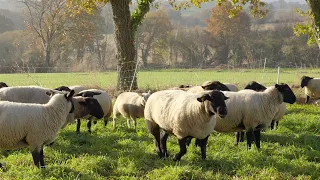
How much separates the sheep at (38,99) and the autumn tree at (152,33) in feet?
139

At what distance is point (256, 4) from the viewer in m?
14.5

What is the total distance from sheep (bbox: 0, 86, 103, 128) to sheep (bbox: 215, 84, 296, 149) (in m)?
2.57

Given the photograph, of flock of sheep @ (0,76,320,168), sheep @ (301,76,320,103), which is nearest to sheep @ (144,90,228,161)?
flock of sheep @ (0,76,320,168)

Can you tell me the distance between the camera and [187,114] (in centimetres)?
566

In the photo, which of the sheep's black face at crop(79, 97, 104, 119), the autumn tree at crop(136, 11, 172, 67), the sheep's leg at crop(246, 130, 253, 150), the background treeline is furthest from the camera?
the autumn tree at crop(136, 11, 172, 67)

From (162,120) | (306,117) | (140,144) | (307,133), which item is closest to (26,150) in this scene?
(140,144)

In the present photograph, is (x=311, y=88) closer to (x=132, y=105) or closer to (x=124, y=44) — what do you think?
(x=124, y=44)

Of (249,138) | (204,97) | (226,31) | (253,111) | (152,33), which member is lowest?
(249,138)

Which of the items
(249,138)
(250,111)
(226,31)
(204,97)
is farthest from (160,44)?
(204,97)

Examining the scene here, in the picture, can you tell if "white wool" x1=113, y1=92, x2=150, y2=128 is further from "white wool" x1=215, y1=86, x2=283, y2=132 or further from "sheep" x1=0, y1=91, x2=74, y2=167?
"sheep" x1=0, y1=91, x2=74, y2=167

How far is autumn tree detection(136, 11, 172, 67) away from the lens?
51625 mm

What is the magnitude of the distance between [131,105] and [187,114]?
3500 mm

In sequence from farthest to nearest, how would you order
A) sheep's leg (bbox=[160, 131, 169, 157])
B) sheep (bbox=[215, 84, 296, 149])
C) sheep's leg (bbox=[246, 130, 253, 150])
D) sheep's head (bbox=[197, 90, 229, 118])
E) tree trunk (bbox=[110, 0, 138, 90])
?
tree trunk (bbox=[110, 0, 138, 90]) < sheep (bbox=[215, 84, 296, 149]) < sheep's leg (bbox=[246, 130, 253, 150]) < sheep's leg (bbox=[160, 131, 169, 157]) < sheep's head (bbox=[197, 90, 229, 118])

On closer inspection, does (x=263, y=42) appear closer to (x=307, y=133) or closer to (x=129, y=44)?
(x=129, y=44)
